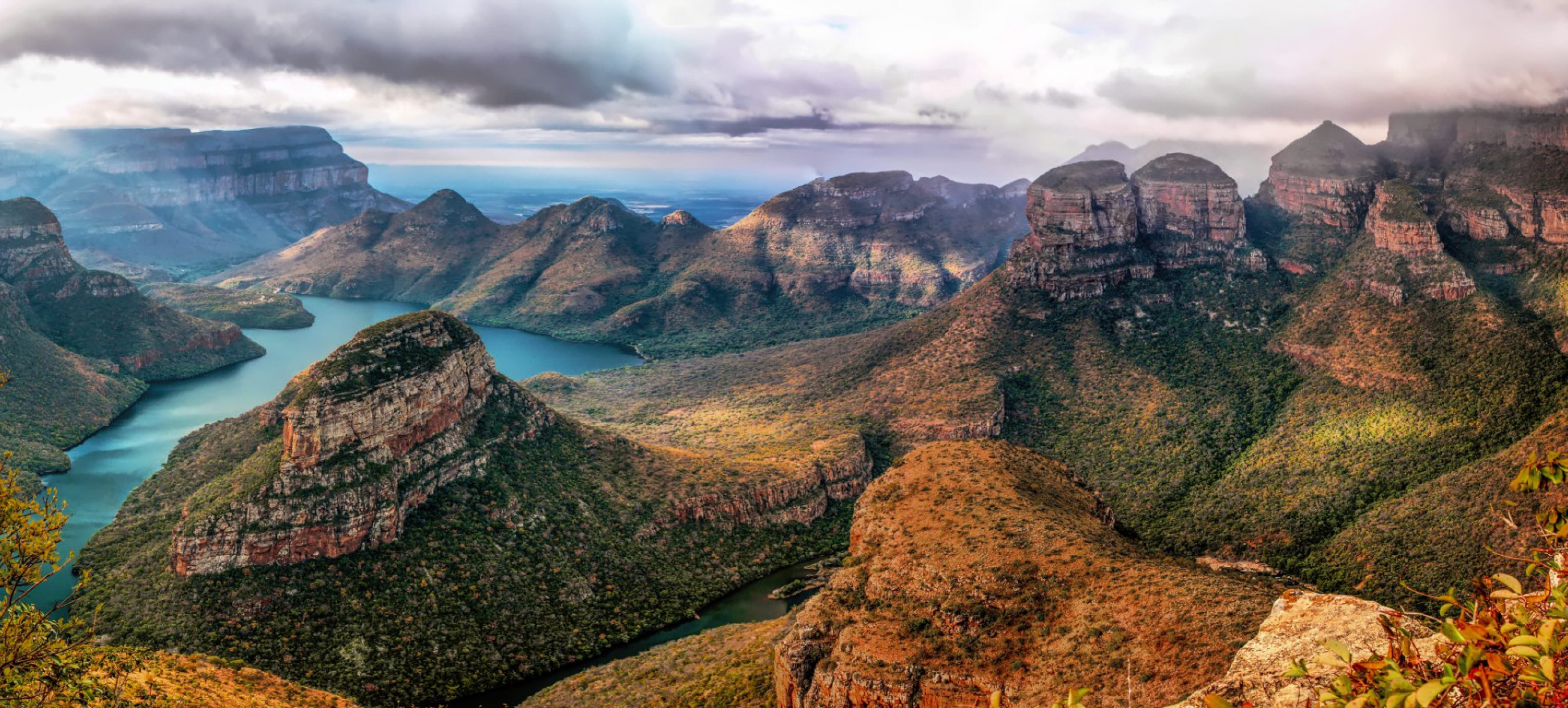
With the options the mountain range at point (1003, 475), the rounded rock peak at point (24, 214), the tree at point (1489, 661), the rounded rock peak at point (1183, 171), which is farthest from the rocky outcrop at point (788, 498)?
the rounded rock peak at point (24, 214)

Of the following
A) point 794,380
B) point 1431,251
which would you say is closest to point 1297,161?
point 1431,251

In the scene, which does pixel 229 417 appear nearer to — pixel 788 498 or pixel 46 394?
pixel 46 394

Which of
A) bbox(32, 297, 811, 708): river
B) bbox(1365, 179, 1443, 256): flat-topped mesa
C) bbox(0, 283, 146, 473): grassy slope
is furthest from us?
bbox(0, 283, 146, 473): grassy slope

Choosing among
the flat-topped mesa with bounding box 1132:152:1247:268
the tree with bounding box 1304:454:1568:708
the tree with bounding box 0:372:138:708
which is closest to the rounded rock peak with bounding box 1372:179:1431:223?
the flat-topped mesa with bounding box 1132:152:1247:268

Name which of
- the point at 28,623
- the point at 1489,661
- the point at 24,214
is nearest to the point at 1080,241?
the point at 28,623

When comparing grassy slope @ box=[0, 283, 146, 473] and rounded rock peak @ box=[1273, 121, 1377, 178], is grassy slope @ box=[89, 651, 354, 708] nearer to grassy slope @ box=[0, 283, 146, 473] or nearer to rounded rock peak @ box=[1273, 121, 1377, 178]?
grassy slope @ box=[0, 283, 146, 473]

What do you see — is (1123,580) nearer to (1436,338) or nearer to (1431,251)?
(1436,338)

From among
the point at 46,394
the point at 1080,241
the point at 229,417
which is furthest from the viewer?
the point at 229,417
